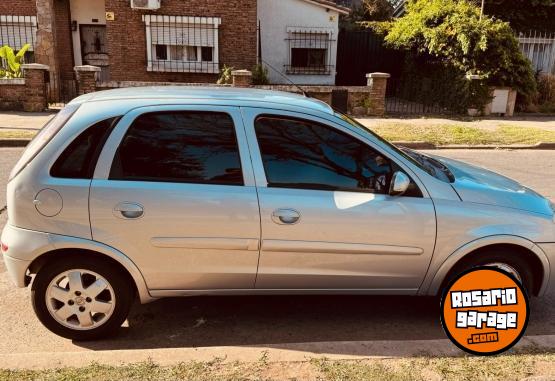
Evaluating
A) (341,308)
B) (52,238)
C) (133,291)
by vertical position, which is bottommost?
(341,308)

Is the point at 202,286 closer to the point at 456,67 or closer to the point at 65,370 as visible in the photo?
the point at 65,370

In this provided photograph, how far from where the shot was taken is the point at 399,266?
3.55m

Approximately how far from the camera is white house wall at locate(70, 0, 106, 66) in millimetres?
18312

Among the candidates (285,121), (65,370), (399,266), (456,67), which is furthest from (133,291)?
(456,67)

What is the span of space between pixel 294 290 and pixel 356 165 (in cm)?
98

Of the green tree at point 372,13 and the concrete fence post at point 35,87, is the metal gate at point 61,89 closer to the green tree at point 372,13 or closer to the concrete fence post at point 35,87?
the concrete fence post at point 35,87

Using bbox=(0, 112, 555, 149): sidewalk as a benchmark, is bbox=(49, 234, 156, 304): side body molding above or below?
above

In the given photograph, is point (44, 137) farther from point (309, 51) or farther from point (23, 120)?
point (309, 51)

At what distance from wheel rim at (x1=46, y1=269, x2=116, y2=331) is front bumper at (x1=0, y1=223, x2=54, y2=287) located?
0.67ft

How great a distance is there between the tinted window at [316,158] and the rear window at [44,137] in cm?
130

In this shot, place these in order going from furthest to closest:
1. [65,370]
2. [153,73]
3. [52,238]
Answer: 1. [153,73]
2. [52,238]
3. [65,370]

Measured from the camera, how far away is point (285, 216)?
3338 mm

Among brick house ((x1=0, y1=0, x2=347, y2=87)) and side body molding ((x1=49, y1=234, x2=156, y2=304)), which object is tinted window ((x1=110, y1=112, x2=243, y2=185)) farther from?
brick house ((x1=0, y1=0, x2=347, y2=87))

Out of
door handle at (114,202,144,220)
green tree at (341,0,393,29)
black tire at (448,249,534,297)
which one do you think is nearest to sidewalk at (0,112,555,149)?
black tire at (448,249,534,297)
